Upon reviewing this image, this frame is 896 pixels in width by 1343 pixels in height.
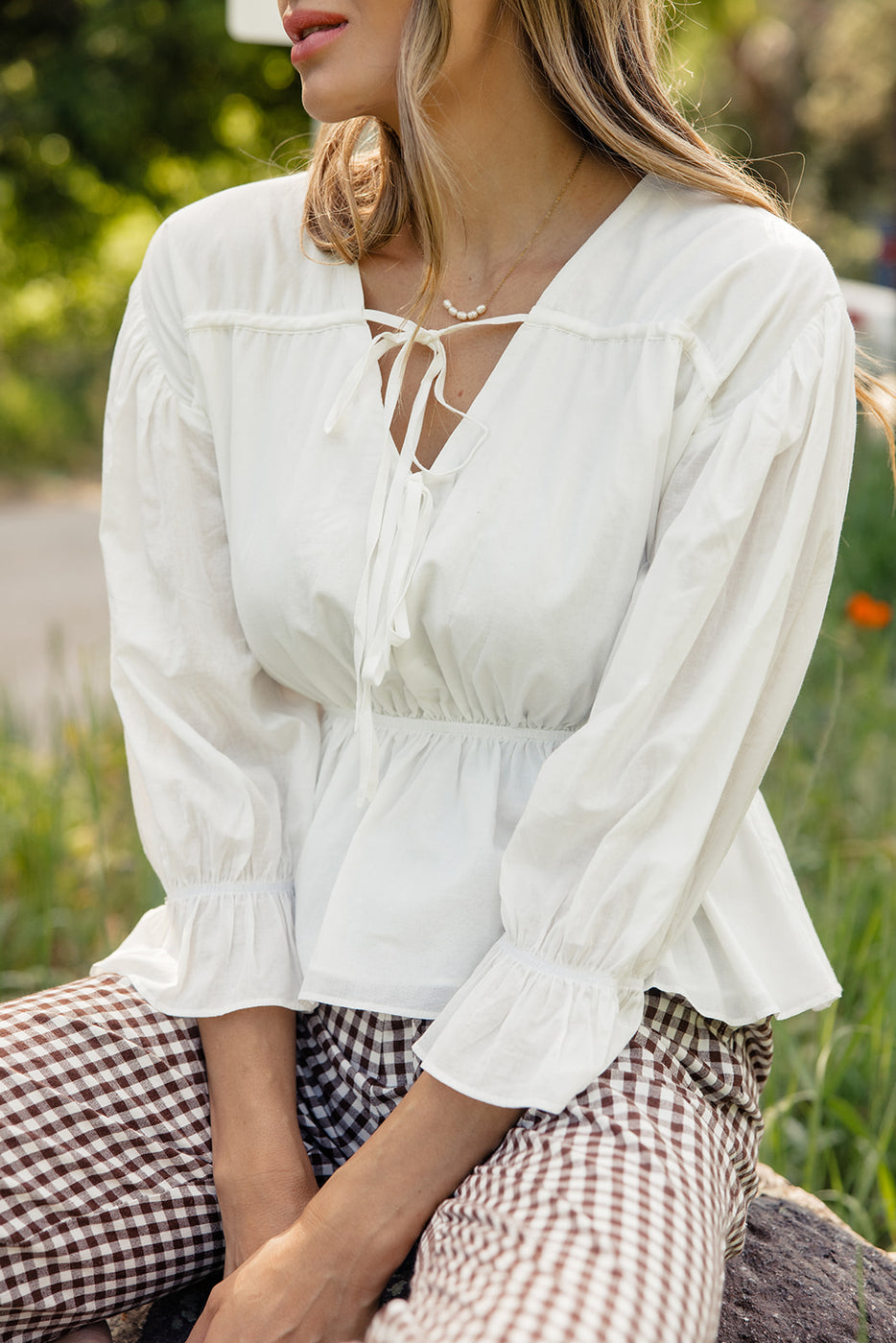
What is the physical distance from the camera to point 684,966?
1183 millimetres

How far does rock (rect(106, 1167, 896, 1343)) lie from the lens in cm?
126

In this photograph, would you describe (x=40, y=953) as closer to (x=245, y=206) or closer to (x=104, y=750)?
(x=104, y=750)

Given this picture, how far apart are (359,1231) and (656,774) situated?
17.5 inches

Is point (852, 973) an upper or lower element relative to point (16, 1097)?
lower

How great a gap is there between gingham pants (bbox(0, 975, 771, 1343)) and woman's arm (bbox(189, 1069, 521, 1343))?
0.03m

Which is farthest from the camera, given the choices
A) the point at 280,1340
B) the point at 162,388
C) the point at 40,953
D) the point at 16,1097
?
the point at 40,953

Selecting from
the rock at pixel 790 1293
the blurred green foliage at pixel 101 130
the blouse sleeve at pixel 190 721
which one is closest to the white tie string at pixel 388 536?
the blouse sleeve at pixel 190 721

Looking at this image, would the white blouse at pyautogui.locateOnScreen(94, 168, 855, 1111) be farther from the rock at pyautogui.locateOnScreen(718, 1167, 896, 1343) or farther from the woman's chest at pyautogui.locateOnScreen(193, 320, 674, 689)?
the rock at pyautogui.locateOnScreen(718, 1167, 896, 1343)

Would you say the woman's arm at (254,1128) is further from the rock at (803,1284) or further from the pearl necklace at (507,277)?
the pearl necklace at (507,277)

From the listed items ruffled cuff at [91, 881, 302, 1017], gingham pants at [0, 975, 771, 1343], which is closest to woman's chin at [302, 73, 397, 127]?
ruffled cuff at [91, 881, 302, 1017]

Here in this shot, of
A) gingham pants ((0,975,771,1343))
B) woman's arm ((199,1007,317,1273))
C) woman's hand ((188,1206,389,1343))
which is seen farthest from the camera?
woman's arm ((199,1007,317,1273))

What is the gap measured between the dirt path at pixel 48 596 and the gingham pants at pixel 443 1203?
1.53 metres

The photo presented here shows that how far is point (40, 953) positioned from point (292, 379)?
1.37 m

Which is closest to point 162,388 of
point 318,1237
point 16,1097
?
point 16,1097
